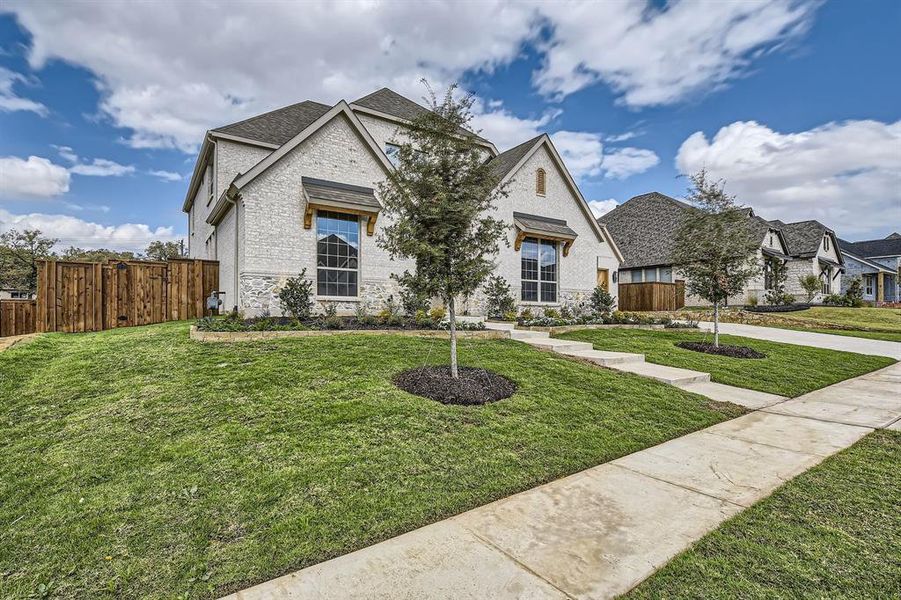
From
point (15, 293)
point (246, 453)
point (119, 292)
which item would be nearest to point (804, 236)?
point (246, 453)

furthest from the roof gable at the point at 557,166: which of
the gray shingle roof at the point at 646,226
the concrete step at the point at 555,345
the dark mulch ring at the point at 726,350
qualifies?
the dark mulch ring at the point at 726,350

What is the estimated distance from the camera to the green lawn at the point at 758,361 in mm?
7906

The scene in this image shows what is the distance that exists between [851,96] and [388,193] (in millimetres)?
21312

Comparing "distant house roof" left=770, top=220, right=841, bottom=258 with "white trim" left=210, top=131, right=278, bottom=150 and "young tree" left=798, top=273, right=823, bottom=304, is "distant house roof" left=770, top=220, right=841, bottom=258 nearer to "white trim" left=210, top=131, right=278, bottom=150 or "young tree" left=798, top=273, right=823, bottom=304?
"young tree" left=798, top=273, right=823, bottom=304

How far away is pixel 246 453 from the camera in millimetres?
3670

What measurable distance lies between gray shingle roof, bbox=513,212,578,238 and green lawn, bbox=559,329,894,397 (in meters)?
5.04

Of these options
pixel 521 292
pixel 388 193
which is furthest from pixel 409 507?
pixel 521 292

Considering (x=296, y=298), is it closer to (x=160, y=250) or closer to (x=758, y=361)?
(x=758, y=361)

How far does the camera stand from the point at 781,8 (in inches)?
401

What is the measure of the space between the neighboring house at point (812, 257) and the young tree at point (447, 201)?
32284 millimetres

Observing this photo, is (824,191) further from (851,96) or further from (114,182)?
(114,182)

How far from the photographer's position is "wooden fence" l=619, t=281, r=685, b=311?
2236 cm

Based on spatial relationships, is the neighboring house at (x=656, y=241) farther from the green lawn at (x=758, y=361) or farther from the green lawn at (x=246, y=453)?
the green lawn at (x=246, y=453)

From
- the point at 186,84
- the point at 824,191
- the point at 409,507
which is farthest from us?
the point at 824,191
